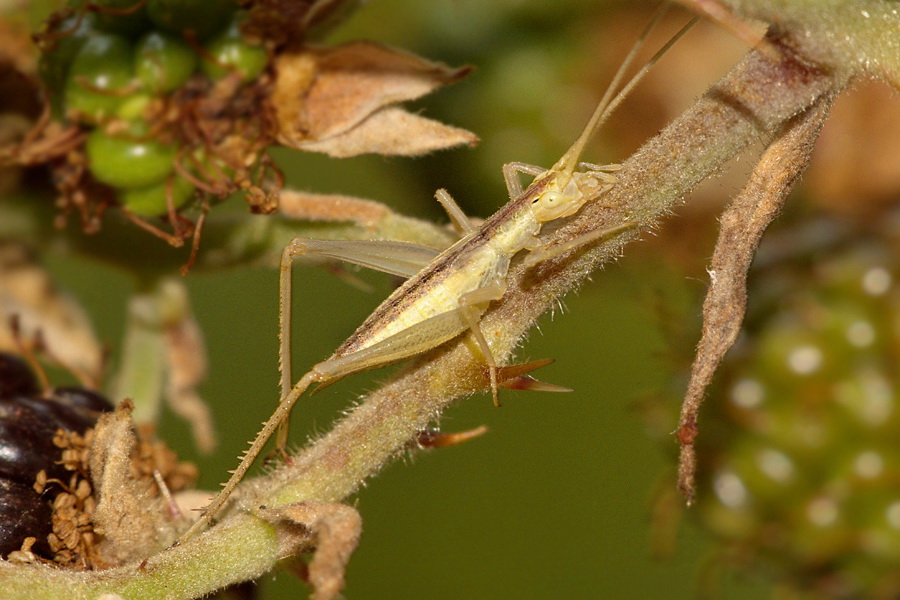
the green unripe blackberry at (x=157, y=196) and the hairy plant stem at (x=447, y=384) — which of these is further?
the green unripe blackberry at (x=157, y=196)

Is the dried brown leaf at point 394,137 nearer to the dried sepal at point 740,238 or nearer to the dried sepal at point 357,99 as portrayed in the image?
the dried sepal at point 357,99

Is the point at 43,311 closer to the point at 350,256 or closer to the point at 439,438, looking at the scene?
the point at 350,256

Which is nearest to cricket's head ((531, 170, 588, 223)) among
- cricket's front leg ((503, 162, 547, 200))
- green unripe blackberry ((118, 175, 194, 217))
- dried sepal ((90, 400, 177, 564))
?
cricket's front leg ((503, 162, 547, 200))

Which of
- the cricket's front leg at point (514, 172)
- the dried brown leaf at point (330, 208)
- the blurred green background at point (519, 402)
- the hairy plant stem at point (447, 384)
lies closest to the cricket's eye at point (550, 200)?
the cricket's front leg at point (514, 172)

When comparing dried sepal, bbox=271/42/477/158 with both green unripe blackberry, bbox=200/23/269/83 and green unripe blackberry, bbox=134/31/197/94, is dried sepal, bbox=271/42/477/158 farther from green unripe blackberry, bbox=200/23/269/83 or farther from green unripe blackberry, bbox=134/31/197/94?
green unripe blackberry, bbox=134/31/197/94

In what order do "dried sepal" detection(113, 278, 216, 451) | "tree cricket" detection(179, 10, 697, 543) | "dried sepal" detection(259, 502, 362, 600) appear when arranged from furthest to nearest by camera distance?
"dried sepal" detection(113, 278, 216, 451) < "tree cricket" detection(179, 10, 697, 543) < "dried sepal" detection(259, 502, 362, 600)
